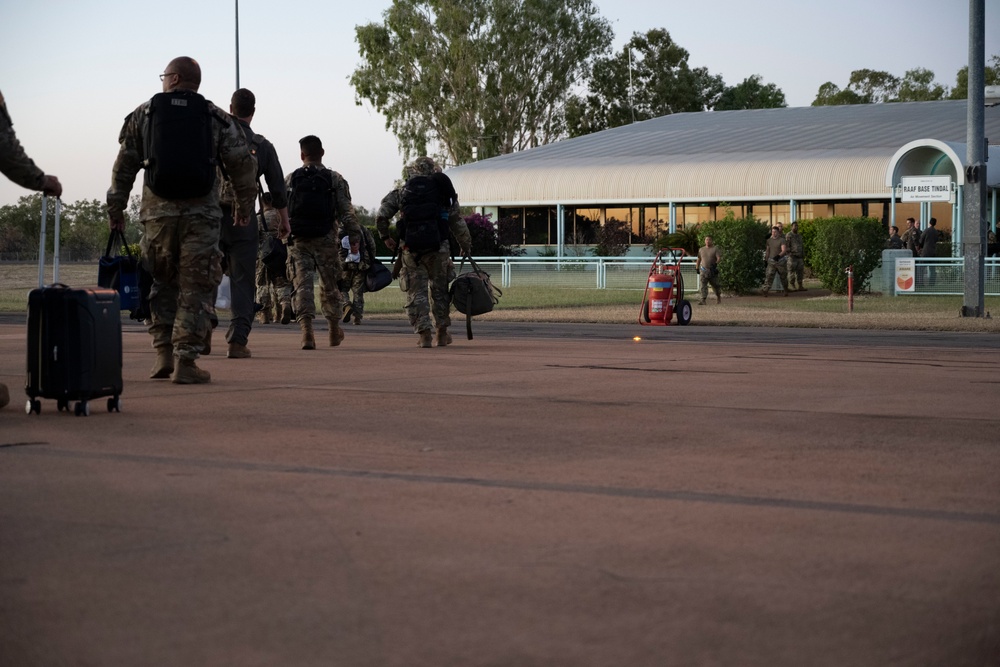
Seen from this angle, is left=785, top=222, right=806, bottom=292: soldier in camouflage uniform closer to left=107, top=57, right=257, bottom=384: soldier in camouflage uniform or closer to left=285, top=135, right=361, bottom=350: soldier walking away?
left=285, top=135, right=361, bottom=350: soldier walking away

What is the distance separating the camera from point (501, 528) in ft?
15.8

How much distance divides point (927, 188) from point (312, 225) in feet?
56.4

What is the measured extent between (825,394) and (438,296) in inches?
218

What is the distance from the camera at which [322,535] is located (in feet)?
15.3

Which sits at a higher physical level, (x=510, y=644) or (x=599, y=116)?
(x=599, y=116)

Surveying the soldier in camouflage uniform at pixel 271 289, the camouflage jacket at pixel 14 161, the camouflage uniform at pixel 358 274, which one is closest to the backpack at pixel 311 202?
the soldier in camouflage uniform at pixel 271 289

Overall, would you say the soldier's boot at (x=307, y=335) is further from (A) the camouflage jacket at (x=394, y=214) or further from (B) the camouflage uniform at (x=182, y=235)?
(B) the camouflage uniform at (x=182, y=235)

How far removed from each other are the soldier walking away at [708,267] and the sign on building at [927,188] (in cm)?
374

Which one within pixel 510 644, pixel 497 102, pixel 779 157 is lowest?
pixel 510 644

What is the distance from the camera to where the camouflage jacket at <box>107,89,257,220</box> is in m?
9.45

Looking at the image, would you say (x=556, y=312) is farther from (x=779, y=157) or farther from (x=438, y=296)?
(x=779, y=157)

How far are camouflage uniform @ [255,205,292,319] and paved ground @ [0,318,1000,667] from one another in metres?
8.22

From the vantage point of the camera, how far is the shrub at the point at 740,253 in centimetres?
3064

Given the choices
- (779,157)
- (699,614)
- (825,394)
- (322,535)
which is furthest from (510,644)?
(779,157)
